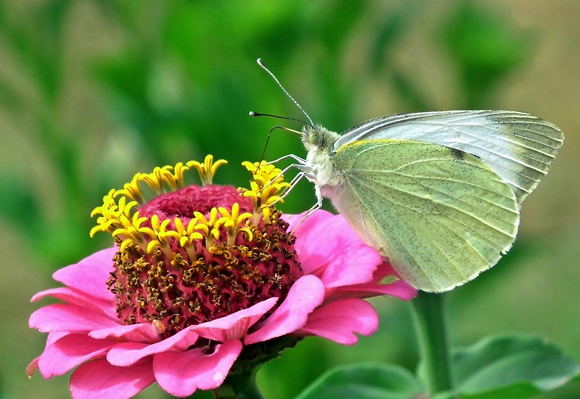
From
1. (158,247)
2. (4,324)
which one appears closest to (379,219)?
(158,247)

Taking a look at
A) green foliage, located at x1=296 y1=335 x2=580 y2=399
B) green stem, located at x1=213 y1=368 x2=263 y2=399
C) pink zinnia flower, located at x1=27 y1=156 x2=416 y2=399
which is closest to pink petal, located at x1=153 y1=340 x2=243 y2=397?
pink zinnia flower, located at x1=27 y1=156 x2=416 y2=399

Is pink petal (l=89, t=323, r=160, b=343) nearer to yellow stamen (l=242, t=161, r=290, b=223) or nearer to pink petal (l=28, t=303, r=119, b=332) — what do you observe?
pink petal (l=28, t=303, r=119, b=332)

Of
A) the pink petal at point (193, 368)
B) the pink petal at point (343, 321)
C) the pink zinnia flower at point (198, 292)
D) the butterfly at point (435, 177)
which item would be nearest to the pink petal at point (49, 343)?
the pink zinnia flower at point (198, 292)

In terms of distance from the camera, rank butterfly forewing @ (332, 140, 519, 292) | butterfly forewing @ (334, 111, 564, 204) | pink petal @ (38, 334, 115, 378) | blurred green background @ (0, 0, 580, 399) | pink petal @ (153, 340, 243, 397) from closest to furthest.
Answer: pink petal @ (153, 340, 243, 397) → pink petal @ (38, 334, 115, 378) → butterfly forewing @ (332, 140, 519, 292) → butterfly forewing @ (334, 111, 564, 204) → blurred green background @ (0, 0, 580, 399)

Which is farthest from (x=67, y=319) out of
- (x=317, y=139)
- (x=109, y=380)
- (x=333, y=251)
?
(x=317, y=139)

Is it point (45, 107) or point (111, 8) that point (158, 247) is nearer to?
point (45, 107)
